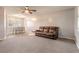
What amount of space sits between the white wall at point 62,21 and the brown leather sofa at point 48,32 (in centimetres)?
18

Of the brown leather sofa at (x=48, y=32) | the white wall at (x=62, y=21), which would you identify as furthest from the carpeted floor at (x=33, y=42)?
the white wall at (x=62, y=21)

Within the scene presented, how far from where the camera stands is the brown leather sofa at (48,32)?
12.1 ft

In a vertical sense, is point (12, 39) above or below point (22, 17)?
below

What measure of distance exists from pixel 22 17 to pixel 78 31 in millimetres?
2310

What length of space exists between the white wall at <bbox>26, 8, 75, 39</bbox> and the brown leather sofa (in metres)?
0.18

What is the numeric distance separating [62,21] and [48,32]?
781 mm

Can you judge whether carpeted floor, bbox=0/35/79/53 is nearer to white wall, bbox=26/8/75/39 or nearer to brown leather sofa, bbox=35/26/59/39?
brown leather sofa, bbox=35/26/59/39

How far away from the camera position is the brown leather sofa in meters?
3.68

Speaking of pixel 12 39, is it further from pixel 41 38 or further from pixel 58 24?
pixel 58 24
